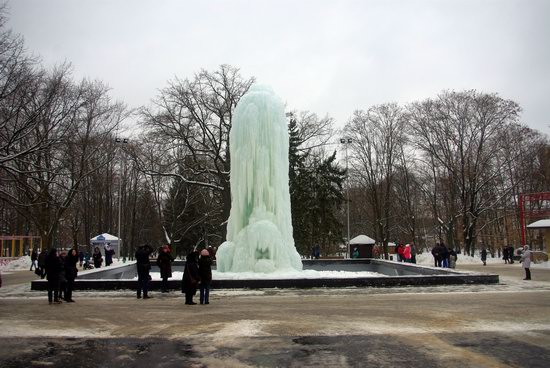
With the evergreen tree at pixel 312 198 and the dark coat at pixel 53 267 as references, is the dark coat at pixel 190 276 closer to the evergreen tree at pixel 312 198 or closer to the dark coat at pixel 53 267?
the dark coat at pixel 53 267

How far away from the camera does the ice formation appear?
19.7m

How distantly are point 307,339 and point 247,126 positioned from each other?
1423 cm

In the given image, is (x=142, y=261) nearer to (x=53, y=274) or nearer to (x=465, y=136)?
(x=53, y=274)

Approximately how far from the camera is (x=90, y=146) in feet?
112

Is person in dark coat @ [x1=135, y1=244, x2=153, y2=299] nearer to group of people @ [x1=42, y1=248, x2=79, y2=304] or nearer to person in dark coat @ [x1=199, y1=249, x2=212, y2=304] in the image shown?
group of people @ [x1=42, y1=248, x2=79, y2=304]

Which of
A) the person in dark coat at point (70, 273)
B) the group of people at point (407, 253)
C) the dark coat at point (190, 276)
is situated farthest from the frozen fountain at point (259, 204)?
the group of people at point (407, 253)

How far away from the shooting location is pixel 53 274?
41.7 feet

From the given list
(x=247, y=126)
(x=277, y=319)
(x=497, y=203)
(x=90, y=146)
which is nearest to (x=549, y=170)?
(x=497, y=203)

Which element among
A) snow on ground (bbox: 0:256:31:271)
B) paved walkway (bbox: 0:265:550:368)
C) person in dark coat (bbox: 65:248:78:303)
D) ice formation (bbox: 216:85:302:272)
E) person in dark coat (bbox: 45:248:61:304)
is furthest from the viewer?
snow on ground (bbox: 0:256:31:271)

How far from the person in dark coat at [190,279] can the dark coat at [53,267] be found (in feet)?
11.7

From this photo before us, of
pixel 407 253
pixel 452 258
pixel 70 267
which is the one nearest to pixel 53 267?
pixel 70 267

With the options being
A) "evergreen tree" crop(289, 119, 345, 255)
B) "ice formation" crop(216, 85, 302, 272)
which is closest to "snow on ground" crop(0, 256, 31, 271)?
"ice formation" crop(216, 85, 302, 272)

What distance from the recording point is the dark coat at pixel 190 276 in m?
12.1

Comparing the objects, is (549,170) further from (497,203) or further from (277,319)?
(277,319)
